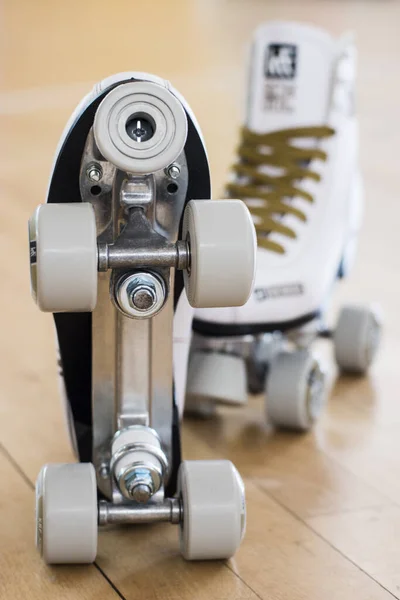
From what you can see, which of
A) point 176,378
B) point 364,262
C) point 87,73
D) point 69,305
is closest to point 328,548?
point 176,378

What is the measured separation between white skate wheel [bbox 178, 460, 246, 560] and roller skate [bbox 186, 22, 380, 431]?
0.27 metres

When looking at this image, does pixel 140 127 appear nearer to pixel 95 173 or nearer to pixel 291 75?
pixel 95 173

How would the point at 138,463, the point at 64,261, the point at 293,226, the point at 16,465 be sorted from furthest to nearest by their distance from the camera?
the point at 293,226, the point at 16,465, the point at 138,463, the point at 64,261

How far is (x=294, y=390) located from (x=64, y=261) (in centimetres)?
47

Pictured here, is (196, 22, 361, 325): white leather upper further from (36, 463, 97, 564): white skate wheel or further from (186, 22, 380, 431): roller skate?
(36, 463, 97, 564): white skate wheel

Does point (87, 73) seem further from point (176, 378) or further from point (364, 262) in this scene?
point (176, 378)

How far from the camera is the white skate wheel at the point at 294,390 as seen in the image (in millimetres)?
1189

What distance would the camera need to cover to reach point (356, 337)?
136 cm

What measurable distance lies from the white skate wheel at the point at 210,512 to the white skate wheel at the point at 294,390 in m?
0.29

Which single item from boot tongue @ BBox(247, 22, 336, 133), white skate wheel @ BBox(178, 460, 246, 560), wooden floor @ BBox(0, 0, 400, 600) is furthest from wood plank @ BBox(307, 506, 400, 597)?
boot tongue @ BBox(247, 22, 336, 133)

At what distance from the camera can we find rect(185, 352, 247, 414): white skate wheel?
117 cm

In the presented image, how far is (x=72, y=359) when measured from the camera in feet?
3.13

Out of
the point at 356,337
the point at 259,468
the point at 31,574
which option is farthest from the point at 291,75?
the point at 31,574

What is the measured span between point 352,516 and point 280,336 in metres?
0.34
